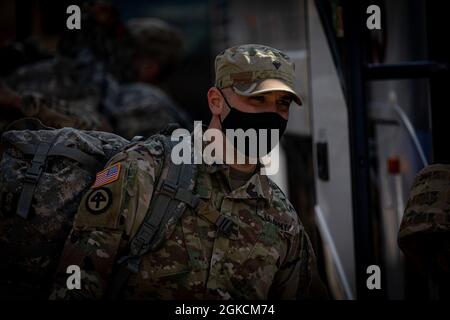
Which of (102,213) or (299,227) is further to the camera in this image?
(299,227)

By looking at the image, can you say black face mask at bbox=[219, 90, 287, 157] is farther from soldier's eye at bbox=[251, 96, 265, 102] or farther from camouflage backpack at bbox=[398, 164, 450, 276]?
camouflage backpack at bbox=[398, 164, 450, 276]

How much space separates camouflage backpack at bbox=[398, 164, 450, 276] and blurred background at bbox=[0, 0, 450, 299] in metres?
0.48

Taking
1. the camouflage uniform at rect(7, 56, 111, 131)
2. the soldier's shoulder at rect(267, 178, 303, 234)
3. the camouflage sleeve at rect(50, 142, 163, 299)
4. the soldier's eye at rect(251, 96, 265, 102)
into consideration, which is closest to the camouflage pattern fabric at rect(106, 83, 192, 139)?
the camouflage uniform at rect(7, 56, 111, 131)

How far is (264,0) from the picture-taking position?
28.0ft

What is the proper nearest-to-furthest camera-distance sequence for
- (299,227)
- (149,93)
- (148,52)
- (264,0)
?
(299,227), (264,0), (149,93), (148,52)

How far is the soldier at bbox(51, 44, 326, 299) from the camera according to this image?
2689 millimetres

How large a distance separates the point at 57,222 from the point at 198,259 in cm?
47

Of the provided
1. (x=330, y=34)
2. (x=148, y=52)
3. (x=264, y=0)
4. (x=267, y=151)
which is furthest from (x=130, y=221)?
(x=148, y=52)

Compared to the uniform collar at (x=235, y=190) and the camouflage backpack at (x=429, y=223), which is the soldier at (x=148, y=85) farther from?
the camouflage backpack at (x=429, y=223)

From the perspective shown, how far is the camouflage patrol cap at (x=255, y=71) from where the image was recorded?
283cm

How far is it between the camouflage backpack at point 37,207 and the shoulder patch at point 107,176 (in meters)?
0.11
